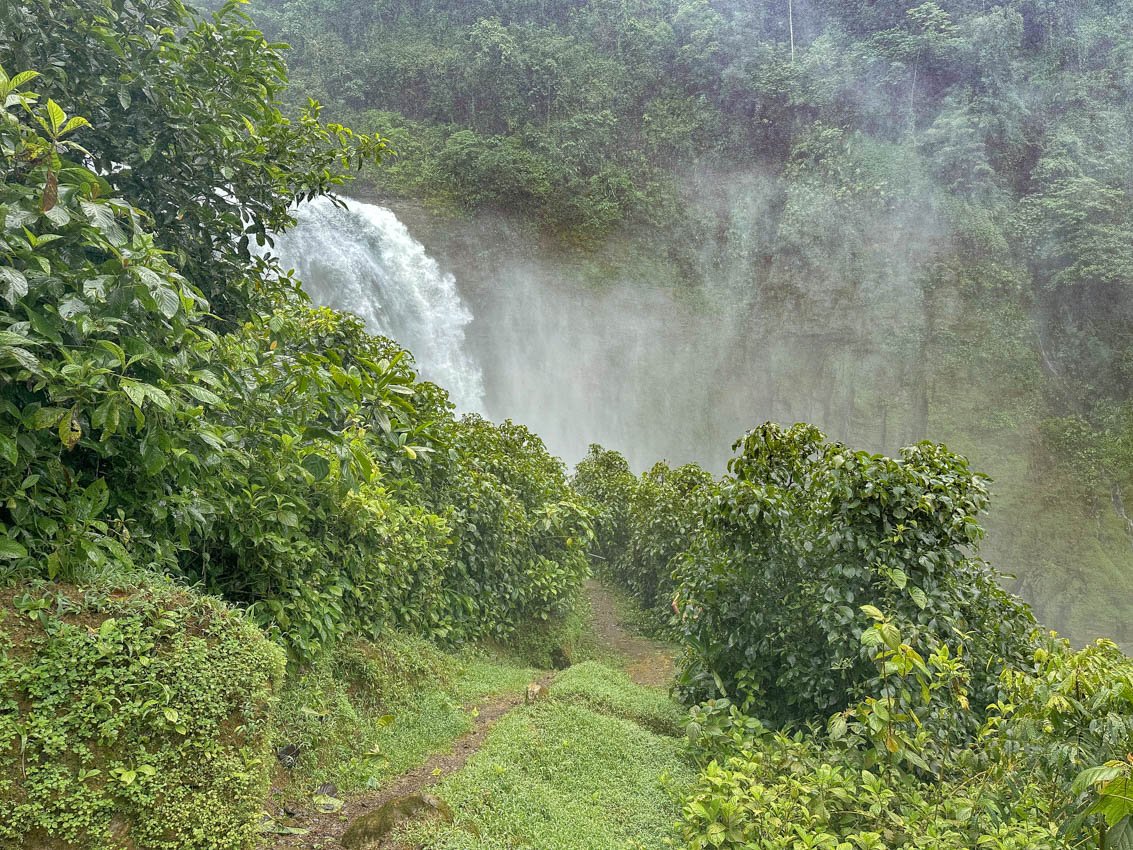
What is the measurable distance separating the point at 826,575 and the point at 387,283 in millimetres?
14880

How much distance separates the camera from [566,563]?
8.61 m

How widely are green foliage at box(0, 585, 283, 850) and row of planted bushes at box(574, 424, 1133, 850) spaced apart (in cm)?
193

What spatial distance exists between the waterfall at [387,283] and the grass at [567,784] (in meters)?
12.5

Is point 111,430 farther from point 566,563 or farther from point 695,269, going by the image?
point 695,269

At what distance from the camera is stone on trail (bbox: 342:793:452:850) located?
290cm

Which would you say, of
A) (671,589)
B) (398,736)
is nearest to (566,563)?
(671,589)

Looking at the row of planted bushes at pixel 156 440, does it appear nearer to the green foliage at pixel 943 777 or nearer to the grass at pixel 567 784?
the grass at pixel 567 784

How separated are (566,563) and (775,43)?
75.5ft

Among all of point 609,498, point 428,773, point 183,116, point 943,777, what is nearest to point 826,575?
point 943,777

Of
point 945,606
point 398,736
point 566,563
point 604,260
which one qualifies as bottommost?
point 398,736

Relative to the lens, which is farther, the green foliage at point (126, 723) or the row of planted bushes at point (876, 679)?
the row of planted bushes at point (876, 679)

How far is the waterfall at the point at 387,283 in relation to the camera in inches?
642

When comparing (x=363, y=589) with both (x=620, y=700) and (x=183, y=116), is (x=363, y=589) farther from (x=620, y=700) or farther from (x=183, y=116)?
(x=183, y=116)

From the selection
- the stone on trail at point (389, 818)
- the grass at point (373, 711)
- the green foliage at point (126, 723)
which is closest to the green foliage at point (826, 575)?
the grass at point (373, 711)
